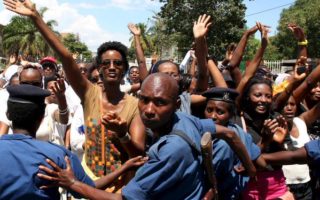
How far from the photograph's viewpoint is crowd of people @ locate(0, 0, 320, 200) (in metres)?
2.20

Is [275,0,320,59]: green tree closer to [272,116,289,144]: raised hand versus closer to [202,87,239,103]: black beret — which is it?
[272,116,289,144]: raised hand

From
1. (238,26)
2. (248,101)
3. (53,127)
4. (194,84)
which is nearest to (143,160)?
(248,101)

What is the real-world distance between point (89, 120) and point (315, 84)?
2.37 m

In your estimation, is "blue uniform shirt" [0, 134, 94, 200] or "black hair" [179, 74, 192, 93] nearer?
"blue uniform shirt" [0, 134, 94, 200]

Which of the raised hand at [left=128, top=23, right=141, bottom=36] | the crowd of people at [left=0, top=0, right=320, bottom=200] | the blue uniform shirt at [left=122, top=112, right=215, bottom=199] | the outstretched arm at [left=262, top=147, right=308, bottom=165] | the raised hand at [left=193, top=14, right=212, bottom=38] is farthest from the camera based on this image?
the raised hand at [left=128, top=23, right=141, bottom=36]

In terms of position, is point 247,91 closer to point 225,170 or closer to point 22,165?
point 225,170

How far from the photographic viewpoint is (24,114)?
7.62 feet

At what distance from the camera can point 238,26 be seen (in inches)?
1062

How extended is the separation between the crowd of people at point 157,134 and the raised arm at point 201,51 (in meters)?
0.01

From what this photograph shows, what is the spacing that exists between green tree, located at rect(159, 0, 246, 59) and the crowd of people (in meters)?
21.6

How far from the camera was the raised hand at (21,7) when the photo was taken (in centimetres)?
302

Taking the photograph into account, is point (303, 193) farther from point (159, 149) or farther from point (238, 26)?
point (238, 26)

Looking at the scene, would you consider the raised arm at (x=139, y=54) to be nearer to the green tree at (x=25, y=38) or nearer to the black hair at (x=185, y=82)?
the black hair at (x=185, y=82)

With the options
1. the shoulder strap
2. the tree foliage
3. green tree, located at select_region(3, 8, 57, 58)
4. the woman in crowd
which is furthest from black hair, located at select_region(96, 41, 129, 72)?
green tree, located at select_region(3, 8, 57, 58)
